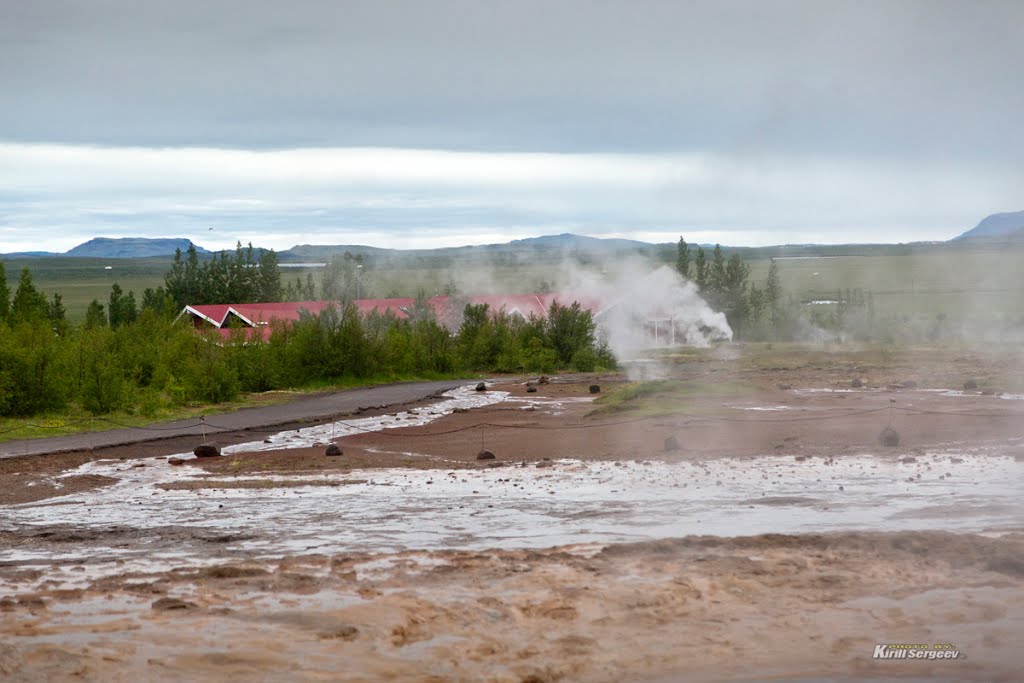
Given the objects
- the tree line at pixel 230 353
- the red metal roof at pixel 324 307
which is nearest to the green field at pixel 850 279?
the red metal roof at pixel 324 307

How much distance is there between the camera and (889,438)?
21.6m

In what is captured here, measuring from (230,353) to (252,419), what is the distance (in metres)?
10.4

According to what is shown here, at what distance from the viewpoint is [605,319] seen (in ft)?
229

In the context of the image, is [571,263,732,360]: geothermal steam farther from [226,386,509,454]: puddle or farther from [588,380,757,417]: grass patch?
[588,380,757,417]: grass patch

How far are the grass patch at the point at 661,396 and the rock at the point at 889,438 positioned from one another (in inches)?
273

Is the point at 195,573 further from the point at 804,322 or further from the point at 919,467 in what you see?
the point at 804,322

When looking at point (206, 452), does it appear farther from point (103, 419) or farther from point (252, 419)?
point (103, 419)

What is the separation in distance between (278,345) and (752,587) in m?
37.7

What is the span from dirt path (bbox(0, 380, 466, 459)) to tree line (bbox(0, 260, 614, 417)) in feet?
7.60

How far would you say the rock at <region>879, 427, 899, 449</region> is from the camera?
21422mm

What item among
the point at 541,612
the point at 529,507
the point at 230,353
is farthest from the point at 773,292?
the point at 541,612

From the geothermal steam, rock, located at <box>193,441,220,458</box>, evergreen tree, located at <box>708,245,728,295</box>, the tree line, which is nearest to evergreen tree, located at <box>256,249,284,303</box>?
the tree line

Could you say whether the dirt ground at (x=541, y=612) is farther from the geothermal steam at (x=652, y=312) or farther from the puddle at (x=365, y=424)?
the geothermal steam at (x=652, y=312)

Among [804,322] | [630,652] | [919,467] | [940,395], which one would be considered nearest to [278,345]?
[940,395]
